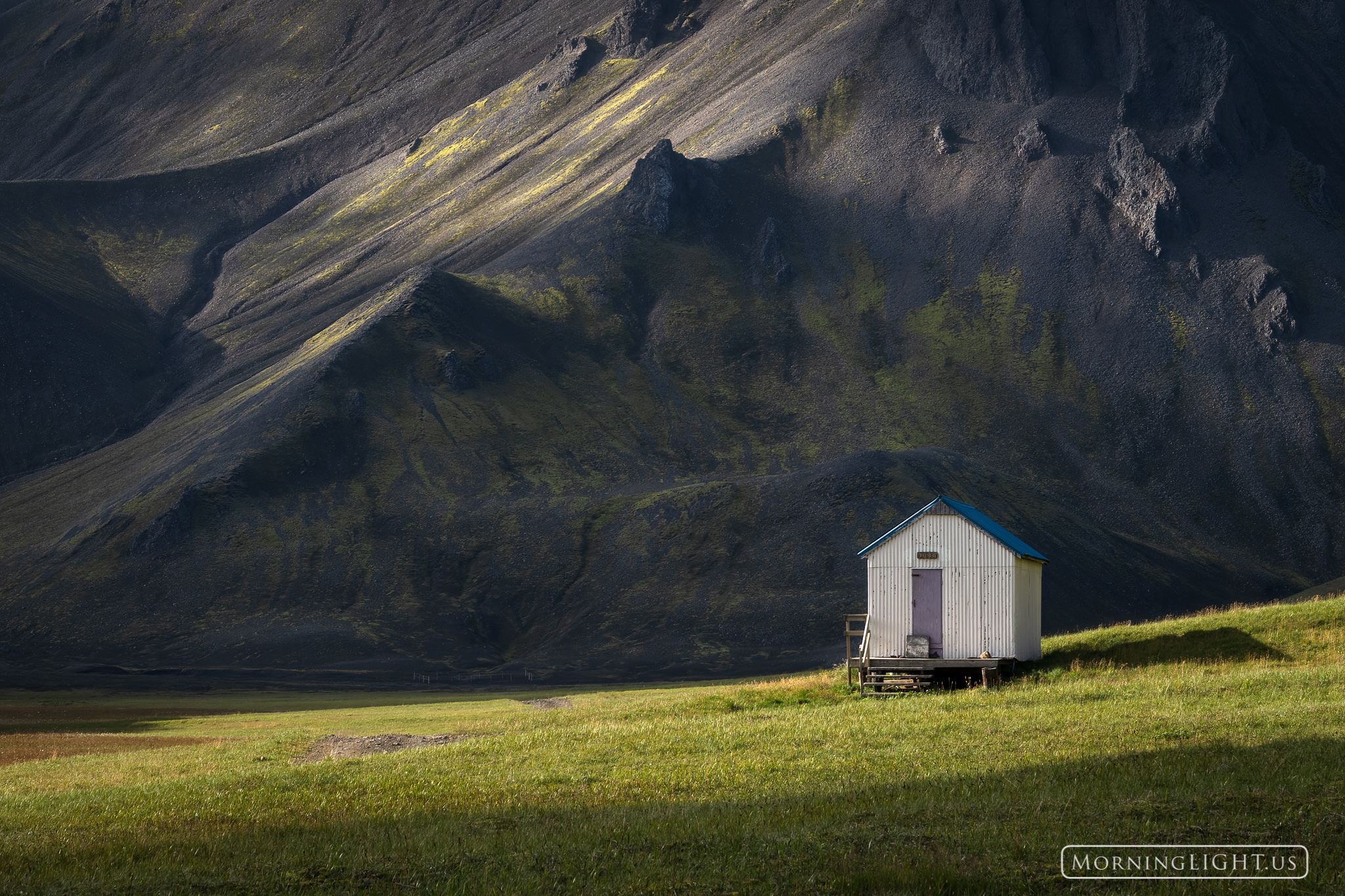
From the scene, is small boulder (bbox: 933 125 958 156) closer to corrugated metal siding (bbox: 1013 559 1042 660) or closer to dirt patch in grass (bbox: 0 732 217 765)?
corrugated metal siding (bbox: 1013 559 1042 660)

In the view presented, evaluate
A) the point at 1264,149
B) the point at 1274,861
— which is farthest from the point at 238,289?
the point at 1274,861

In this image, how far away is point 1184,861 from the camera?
39.5 ft

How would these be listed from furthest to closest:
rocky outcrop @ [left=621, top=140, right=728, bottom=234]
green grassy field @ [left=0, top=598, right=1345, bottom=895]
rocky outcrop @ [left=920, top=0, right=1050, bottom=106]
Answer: rocky outcrop @ [left=920, top=0, right=1050, bottom=106] < rocky outcrop @ [left=621, top=140, right=728, bottom=234] < green grassy field @ [left=0, top=598, right=1345, bottom=895]

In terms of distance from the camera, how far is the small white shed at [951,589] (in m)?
38.3

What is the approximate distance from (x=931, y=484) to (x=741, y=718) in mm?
89049

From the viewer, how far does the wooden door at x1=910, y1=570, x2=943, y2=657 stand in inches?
1532

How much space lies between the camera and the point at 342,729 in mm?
46500

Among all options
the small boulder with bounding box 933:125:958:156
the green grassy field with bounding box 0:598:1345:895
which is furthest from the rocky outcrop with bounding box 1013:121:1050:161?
the green grassy field with bounding box 0:598:1345:895

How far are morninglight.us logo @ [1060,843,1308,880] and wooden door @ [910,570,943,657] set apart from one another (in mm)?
26543

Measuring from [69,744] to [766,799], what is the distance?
34451mm

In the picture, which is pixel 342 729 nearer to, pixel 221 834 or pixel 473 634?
pixel 221 834

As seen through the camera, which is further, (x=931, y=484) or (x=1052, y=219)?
(x=1052, y=219)

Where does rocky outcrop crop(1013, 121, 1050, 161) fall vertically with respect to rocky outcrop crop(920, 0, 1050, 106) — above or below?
below

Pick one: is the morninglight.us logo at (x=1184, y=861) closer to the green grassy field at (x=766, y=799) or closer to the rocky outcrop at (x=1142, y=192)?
the green grassy field at (x=766, y=799)
